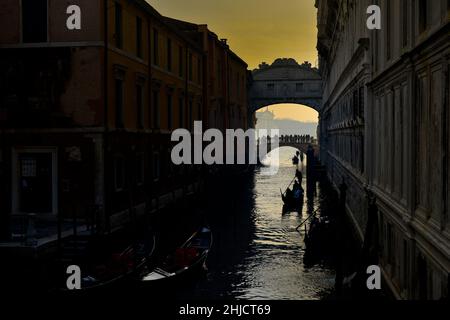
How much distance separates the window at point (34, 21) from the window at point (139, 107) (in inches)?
202

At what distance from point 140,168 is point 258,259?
7818 mm

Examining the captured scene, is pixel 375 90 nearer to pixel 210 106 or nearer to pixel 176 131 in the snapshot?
pixel 176 131

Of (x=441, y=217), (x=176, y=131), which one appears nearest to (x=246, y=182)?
(x=176, y=131)

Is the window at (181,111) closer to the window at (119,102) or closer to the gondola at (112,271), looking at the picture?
the window at (119,102)

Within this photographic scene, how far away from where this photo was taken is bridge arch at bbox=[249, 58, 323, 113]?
64.4 metres

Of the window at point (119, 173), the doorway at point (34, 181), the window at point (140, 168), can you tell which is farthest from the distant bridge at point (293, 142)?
the doorway at point (34, 181)

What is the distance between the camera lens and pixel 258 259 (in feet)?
64.8

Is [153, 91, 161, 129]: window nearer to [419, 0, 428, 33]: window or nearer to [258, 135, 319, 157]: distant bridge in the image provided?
[419, 0, 428, 33]: window

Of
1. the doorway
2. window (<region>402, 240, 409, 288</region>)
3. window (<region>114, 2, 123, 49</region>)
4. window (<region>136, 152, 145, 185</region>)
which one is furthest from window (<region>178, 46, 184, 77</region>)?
window (<region>402, 240, 409, 288</region>)

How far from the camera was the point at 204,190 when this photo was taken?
3647 cm

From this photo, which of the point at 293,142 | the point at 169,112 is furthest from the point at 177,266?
the point at 293,142

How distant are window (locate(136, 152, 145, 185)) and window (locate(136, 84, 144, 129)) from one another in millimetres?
1354

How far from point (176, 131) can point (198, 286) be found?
1544 cm

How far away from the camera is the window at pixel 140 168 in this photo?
2428cm
